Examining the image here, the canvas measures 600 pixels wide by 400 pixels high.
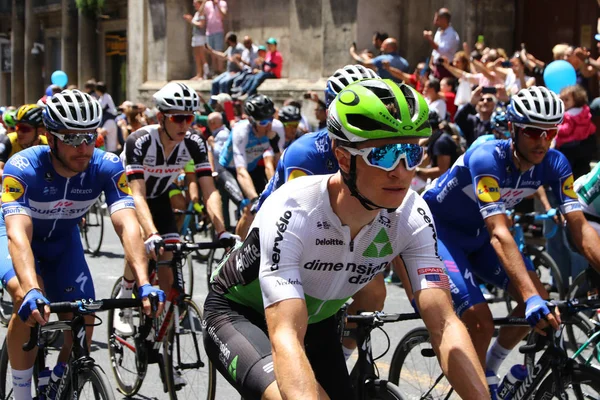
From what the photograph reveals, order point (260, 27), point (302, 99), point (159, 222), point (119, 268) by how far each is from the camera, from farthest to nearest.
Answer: point (260, 27), point (302, 99), point (119, 268), point (159, 222)

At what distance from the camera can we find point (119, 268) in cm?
1189

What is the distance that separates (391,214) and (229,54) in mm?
16863

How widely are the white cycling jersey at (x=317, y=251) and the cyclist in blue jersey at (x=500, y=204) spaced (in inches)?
58.2

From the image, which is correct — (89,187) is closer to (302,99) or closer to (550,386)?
(550,386)

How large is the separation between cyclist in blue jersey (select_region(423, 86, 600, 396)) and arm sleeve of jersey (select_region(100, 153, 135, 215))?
6.10 feet

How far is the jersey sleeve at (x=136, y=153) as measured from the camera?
752 centimetres

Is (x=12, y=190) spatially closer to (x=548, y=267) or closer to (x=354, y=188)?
(x=354, y=188)

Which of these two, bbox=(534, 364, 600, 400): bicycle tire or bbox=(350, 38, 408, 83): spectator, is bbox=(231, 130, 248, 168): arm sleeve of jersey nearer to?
bbox=(350, 38, 408, 83): spectator

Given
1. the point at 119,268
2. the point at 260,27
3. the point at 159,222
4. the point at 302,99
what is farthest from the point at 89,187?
the point at 260,27

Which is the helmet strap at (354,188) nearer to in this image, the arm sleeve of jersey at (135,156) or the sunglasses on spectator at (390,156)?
the sunglasses on spectator at (390,156)

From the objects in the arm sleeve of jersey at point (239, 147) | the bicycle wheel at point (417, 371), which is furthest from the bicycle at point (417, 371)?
the arm sleeve of jersey at point (239, 147)

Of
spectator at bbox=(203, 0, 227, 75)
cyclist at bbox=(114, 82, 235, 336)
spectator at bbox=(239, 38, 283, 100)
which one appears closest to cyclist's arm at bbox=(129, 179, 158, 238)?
cyclist at bbox=(114, 82, 235, 336)

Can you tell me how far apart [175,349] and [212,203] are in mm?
1126

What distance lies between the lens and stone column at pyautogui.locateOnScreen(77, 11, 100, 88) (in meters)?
33.1
